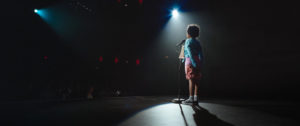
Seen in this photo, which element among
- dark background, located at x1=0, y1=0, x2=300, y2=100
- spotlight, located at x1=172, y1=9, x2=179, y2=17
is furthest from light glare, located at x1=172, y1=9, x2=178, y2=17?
dark background, located at x1=0, y1=0, x2=300, y2=100

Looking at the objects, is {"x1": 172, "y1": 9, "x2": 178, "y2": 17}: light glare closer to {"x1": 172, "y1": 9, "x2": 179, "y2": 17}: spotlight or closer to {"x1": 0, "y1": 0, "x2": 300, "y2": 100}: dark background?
{"x1": 172, "y1": 9, "x2": 179, "y2": 17}: spotlight

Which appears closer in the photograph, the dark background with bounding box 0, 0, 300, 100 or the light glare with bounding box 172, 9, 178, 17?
the dark background with bounding box 0, 0, 300, 100

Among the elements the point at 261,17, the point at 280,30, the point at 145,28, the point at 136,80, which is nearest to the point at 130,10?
the point at 145,28

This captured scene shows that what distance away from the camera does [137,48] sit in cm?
1007

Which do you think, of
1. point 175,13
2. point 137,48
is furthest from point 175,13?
point 137,48

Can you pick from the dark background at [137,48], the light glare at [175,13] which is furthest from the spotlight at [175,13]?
the dark background at [137,48]

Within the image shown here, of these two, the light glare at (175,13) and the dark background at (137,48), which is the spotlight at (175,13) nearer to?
the light glare at (175,13)

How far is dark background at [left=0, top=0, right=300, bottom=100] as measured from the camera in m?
6.92

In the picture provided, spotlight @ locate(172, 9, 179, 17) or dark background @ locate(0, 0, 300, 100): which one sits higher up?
spotlight @ locate(172, 9, 179, 17)

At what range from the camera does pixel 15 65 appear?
6.73 m

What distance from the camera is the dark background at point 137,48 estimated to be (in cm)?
692

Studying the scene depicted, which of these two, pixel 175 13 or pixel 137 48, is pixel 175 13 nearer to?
pixel 175 13

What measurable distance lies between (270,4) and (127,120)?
23.1 ft

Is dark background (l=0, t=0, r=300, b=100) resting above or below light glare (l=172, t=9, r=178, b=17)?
below
